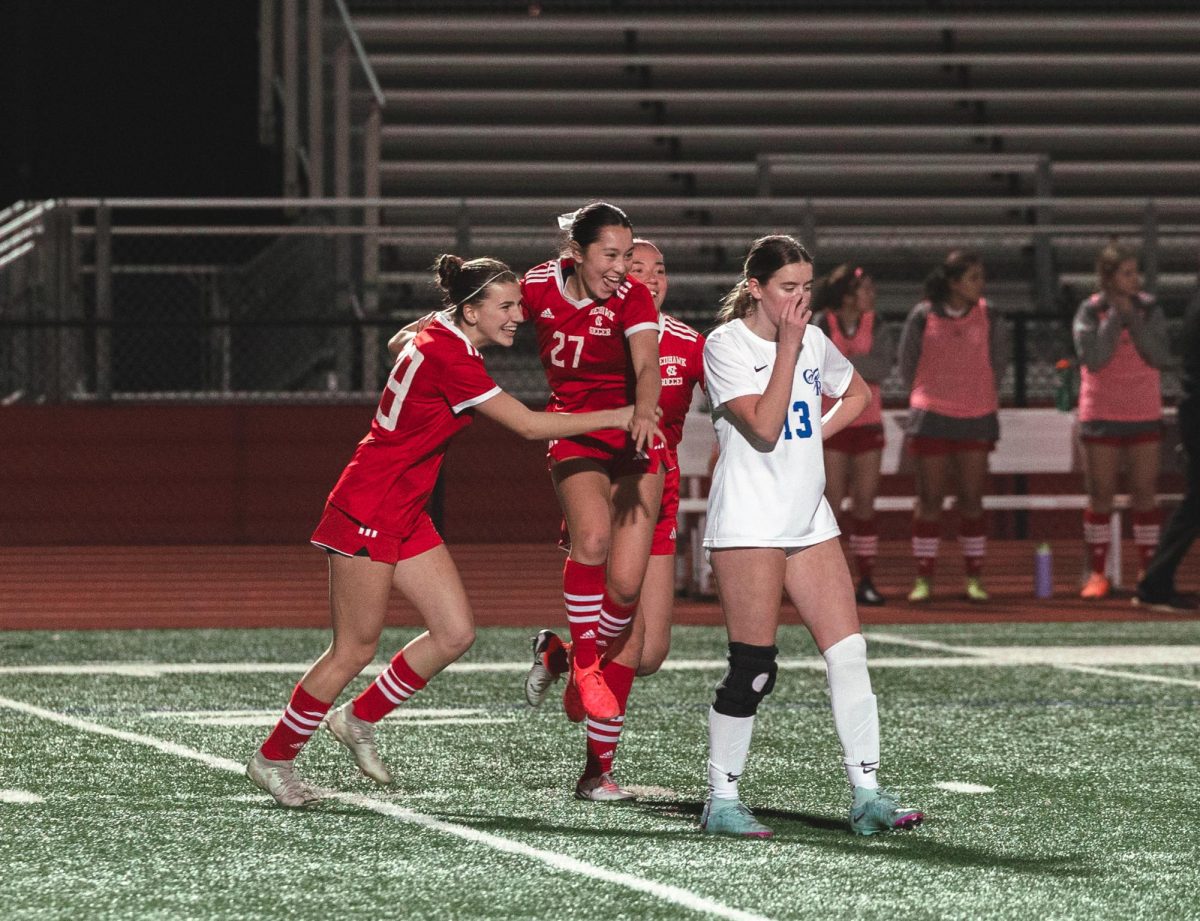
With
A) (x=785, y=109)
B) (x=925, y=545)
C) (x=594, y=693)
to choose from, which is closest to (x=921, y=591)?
(x=925, y=545)

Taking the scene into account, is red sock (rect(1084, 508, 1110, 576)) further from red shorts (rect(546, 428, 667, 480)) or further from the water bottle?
red shorts (rect(546, 428, 667, 480))

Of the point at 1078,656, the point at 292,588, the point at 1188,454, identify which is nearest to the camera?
the point at 1078,656

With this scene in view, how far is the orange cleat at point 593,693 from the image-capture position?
6332 millimetres

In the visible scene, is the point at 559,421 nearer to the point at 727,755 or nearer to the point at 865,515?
the point at 727,755

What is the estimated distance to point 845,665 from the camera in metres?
5.82

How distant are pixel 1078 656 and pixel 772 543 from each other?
5214 mm

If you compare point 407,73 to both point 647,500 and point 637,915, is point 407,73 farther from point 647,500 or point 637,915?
point 637,915

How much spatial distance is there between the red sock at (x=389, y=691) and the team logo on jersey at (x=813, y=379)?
1.49 m

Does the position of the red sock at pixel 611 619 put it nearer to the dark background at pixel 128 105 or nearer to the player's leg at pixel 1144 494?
the player's leg at pixel 1144 494

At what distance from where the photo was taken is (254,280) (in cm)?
1606

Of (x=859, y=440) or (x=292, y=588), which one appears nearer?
(x=859, y=440)

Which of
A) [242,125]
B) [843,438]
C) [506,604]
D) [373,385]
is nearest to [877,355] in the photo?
[843,438]

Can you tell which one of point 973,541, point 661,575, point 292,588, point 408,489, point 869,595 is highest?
point 408,489

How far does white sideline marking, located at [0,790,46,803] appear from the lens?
6.32 metres
